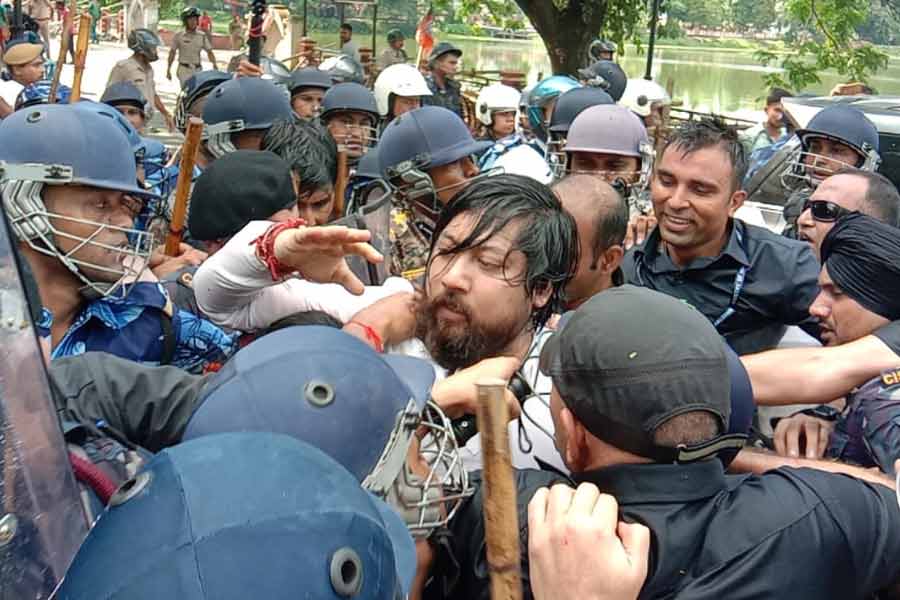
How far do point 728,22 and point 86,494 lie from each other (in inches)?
2761

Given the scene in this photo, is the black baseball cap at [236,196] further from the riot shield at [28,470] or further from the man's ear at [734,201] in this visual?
the riot shield at [28,470]

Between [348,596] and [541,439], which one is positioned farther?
[541,439]

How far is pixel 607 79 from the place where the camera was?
9.05 m

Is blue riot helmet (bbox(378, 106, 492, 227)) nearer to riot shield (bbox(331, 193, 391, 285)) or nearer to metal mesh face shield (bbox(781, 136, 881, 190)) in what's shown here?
riot shield (bbox(331, 193, 391, 285))

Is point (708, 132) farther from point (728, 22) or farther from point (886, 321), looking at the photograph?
point (728, 22)

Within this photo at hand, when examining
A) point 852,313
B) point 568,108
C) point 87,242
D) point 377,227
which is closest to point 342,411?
point 87,242

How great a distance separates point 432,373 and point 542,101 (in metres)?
5.69

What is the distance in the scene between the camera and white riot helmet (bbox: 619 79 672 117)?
795cm

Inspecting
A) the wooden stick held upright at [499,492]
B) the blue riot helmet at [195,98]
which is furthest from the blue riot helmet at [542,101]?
the wooden stick held upright at [499,492]

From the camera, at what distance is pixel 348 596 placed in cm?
138

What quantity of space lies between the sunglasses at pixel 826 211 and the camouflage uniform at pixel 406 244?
4.90 ft

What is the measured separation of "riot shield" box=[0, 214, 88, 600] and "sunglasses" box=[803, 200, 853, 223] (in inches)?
118

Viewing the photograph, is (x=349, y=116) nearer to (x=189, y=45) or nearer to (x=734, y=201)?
(x=734, y=201)

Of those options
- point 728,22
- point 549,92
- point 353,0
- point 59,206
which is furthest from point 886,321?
point 728,22
